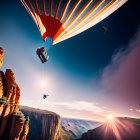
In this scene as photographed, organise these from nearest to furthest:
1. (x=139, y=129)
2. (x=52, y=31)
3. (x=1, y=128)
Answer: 1. (x=52, y=31)
2. (x=1, y=128)
3. (x=139, y=129)

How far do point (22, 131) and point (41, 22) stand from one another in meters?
18.4

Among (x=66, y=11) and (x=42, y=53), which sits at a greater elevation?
(x=66, y=11)

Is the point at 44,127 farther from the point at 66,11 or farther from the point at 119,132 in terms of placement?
the point at 66,11

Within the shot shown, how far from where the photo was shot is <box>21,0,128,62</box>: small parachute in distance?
7145mm

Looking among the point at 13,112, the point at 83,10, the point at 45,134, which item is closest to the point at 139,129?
the point at 45,134

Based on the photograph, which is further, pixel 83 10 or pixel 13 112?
pixel 13 112

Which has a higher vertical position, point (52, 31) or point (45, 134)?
point (52, 31)

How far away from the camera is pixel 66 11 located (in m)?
7.64

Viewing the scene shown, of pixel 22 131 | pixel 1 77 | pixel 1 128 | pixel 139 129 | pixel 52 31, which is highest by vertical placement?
pixel 52 31

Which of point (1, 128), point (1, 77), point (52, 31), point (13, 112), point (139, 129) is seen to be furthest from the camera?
point (139, 129)

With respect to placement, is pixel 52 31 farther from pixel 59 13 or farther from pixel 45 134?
pixel 45 134

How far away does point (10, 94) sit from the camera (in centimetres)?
1411

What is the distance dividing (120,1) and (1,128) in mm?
21715

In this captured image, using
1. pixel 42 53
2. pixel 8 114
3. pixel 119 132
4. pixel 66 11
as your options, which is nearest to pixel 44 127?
pixel 119 132
